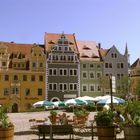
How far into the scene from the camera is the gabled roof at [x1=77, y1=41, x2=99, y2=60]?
68.7 m

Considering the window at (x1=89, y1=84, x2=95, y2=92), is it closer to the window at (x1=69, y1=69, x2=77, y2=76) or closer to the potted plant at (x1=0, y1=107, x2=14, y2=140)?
the window at (x1=69, y1=69, x2=77, y2=76)

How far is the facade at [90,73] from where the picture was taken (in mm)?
67188

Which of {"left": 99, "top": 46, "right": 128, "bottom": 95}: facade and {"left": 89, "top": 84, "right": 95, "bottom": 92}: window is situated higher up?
{"left": 99, "top": 46, "right": 128, "bottom": 95}: facade

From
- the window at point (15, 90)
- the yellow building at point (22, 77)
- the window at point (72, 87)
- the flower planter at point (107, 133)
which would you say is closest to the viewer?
the flower planter at point (107, 133)

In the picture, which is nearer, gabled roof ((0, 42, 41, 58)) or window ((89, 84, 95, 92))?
gabled roof ((0, 42, 41, 58))

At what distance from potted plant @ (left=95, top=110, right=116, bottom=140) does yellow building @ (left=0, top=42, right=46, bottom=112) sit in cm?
5006

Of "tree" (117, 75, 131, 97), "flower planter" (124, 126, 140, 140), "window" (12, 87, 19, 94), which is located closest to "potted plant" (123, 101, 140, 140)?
"flower planter" (124, 126, 140, 140)

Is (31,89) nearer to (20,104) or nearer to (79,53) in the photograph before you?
(20,104)

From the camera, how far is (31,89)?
64250 mm

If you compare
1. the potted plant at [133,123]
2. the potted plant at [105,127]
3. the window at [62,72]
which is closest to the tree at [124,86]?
the window at [62,72]

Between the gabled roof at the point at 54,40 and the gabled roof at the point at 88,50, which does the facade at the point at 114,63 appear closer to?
the gabled roof at the point at 88,50

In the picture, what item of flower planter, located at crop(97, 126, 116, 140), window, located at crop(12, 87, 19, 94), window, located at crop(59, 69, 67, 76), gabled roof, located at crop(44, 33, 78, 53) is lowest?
flower planter, located at crop(97, 126, 116, 140)

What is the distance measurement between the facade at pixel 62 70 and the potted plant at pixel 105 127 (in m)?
51.2

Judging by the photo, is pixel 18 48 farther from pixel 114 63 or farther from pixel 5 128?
pixel 5 128
